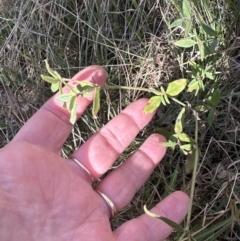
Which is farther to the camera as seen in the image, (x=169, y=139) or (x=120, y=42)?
(x=120, y=42)

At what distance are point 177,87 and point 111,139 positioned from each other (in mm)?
270

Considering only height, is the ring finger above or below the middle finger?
below

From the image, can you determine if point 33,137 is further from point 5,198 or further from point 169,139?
point 169,139

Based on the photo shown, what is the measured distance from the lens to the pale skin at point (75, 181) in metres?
1.42

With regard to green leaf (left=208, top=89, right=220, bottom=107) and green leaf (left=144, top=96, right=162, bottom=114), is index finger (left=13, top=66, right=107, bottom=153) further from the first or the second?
green leaf (left=208, top=89, right=220, bottom=107)

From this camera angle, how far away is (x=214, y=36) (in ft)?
4.84

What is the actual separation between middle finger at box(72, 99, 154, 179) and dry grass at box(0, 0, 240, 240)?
0.33 feet

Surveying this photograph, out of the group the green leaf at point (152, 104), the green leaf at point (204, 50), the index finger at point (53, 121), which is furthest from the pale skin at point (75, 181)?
the green leaf at point (204, 50)

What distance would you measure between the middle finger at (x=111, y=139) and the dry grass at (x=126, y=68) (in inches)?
4.0

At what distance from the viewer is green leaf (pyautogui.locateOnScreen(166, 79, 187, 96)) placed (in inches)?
54.6

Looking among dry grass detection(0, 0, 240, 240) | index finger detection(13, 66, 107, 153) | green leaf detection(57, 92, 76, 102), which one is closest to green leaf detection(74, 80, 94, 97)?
green leaf detection(57, 92, 76, 102)

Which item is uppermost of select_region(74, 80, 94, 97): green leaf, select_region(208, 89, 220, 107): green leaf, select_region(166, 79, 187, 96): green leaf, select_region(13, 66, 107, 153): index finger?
select_region(74, 80, 94, 97): green leaf

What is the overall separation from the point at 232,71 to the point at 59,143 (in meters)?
0.54

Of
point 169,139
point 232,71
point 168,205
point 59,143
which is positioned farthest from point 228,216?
point 59,143
